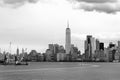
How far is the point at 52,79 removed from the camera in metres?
135

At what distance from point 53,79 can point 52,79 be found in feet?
1.82

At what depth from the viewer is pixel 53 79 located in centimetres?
13462

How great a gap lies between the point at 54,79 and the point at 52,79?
3.33ft

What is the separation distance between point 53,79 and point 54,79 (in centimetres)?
49

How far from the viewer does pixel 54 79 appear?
13462 cm
